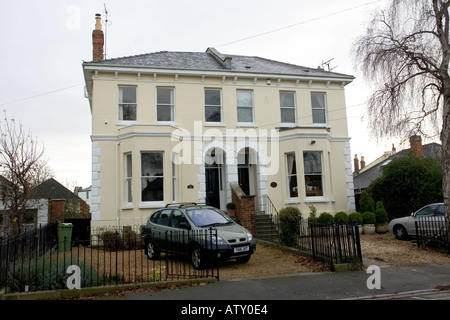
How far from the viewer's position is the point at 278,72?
19.2m

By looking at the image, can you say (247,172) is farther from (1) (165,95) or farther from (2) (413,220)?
(2) (413,220)

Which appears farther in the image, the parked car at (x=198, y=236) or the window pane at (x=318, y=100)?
the window pane at (x=318, y=100)

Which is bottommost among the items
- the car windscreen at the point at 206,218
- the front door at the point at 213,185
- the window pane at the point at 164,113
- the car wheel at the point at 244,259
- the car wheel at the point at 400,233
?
the car wheel at the point at 244,259

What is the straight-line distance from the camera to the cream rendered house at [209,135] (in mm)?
16422

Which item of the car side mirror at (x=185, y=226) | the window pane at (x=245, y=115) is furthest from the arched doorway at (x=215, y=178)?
the car side mirror at (x=185, y=226)

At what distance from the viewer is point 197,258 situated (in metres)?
9.74

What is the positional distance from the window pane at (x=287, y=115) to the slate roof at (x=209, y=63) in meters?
Result: 1.86

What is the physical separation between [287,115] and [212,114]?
13.0ft

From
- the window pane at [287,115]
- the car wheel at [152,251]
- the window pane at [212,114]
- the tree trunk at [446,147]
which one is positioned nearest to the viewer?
the car wheel at [152,251]

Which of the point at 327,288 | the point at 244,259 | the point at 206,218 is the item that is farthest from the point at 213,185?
the point at 327,288

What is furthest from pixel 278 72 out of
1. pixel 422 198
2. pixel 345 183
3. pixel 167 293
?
pixel 167 293

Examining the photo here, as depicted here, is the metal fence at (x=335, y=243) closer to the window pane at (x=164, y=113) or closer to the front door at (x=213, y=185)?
the front door at (x=213, y=185)

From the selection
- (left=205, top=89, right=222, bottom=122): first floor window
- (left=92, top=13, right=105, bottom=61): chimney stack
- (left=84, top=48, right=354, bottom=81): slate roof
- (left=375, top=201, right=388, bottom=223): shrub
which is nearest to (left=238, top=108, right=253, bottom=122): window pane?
(left=205, top=89, right=222, bottom=122): first floor window
